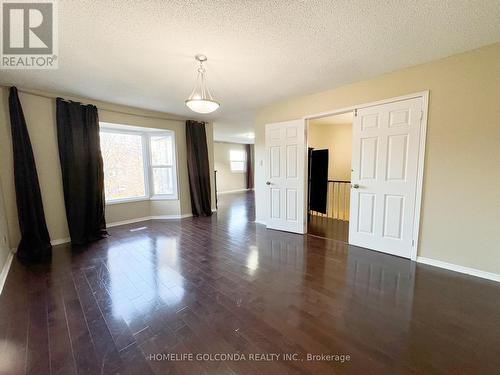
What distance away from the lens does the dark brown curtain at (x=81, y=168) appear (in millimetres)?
3430

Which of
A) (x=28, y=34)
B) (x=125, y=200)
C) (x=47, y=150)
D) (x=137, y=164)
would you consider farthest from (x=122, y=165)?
(x=28, y=34)

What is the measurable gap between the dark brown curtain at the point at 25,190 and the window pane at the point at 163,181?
2.24 m

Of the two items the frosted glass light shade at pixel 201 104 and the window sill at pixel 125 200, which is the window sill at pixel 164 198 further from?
the frosted glass light shade at pixel 201 104

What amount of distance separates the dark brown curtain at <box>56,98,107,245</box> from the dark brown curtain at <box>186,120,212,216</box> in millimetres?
1937

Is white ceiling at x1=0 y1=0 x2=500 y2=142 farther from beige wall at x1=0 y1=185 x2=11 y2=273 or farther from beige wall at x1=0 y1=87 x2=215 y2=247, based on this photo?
beige wall at x1=0 y1=185 x2=11 y2=273

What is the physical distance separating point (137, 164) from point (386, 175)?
5.12 metres

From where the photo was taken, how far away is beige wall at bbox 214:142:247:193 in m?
9.62

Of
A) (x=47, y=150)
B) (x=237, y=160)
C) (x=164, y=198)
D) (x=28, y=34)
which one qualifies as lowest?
(x=164, y=198)

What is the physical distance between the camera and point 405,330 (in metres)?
1.59

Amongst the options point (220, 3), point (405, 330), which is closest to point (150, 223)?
point (220, 3)

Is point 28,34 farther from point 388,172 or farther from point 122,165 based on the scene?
point 388,172

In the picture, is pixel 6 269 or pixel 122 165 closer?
pixel 6 269

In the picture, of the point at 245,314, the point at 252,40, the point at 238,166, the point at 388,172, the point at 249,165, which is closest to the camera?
the point at 245,314

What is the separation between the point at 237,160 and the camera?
10.4 m
